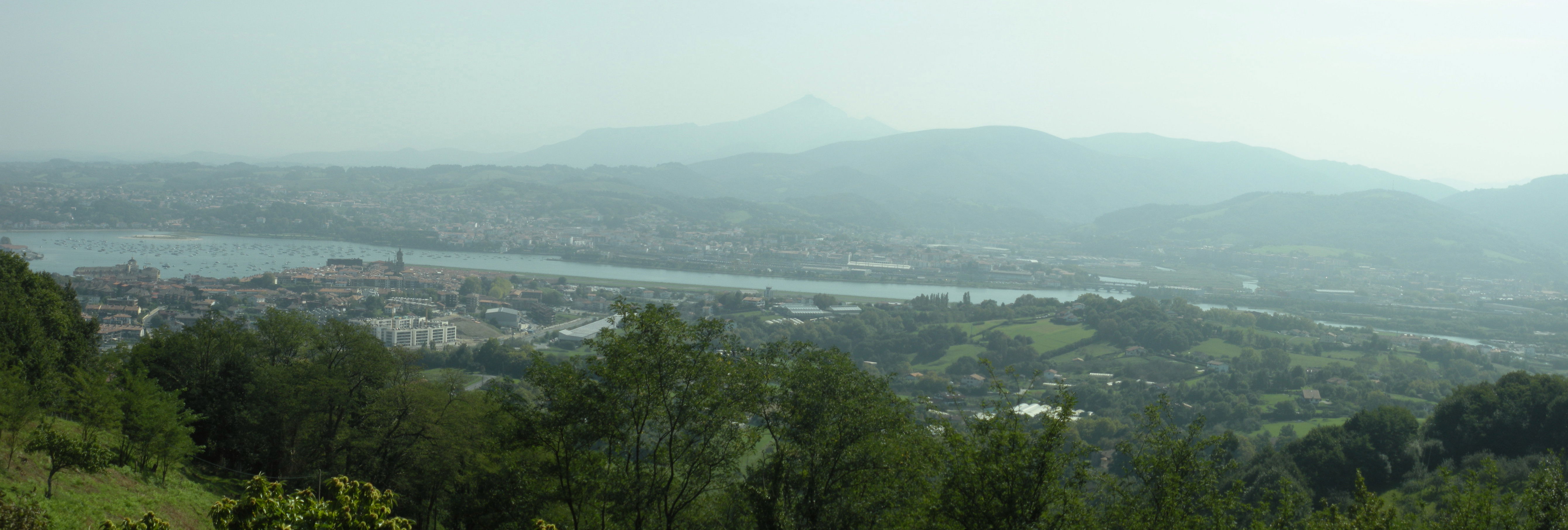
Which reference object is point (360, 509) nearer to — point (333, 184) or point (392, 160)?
point (333, 184)

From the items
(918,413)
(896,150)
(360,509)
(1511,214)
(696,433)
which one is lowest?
(918,413)

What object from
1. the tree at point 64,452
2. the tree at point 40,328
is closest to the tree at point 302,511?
the tree at point 64,452

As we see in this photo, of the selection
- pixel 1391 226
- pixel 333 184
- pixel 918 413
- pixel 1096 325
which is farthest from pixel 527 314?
pixel 1391 226

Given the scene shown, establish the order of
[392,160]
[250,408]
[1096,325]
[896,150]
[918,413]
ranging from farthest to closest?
[392,160] → [896,150] → [1096,325] → [918,413] → [250,408]

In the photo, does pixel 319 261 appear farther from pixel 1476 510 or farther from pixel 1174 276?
pixel 1174 276

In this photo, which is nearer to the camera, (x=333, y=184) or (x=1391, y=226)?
(x=1391, y=226)

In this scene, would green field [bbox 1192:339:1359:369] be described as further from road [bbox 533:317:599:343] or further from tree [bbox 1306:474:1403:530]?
road [bbox 533:317:599:343]
